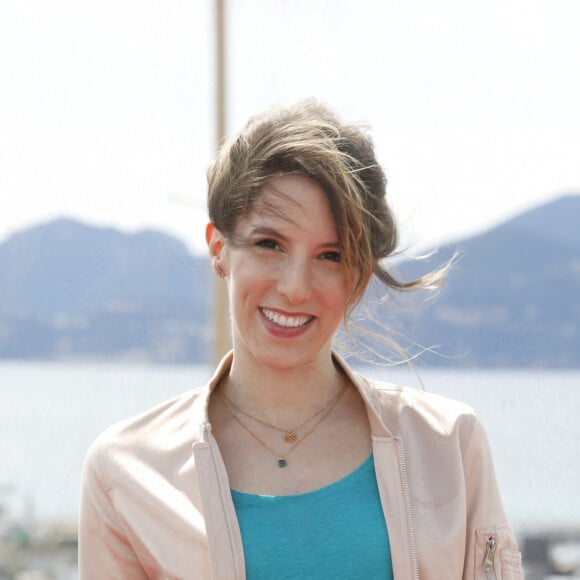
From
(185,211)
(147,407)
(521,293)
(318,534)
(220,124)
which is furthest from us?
(521,293)

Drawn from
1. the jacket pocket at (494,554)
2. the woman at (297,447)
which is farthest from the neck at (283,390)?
the jacket pocket at (494,554)

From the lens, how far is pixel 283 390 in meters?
1.68

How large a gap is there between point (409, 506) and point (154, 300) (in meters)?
2.98

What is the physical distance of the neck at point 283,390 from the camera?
1.68 metres

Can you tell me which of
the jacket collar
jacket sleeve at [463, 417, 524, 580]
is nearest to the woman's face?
the jacket collar

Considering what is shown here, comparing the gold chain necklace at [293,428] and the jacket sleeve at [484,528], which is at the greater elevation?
the gold chain necklace at [293,428]

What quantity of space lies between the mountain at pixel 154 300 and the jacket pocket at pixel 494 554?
252 centimetres

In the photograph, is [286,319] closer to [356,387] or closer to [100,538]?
[356,387]

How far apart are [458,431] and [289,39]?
7.97ft

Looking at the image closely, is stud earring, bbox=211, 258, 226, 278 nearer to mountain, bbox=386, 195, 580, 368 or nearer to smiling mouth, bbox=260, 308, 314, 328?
smiling mouth, bbox=260, 308, 314, 328

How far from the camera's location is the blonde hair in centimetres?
156

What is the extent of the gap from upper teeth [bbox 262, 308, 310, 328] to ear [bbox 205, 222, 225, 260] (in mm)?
168

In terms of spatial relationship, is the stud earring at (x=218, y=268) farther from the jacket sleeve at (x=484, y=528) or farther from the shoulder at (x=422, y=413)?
the jacket sleeve at (x=484, y=528)

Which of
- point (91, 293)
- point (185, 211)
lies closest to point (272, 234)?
point (185, 211)
